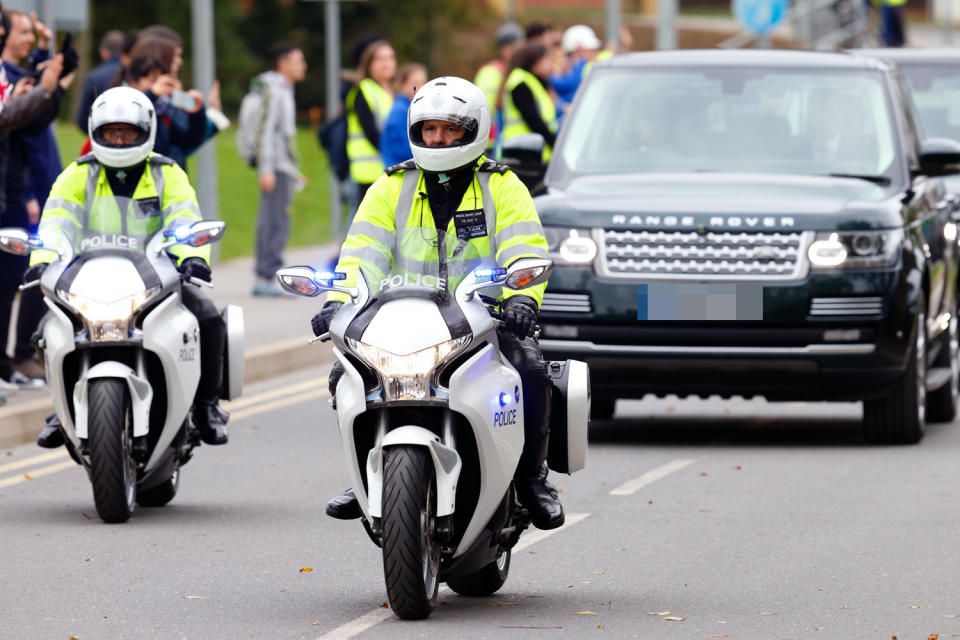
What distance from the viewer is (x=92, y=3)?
55.2 meters

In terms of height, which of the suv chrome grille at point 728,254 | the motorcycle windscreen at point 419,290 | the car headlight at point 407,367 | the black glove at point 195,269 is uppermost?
the motorcycle windscreen at point 419,290

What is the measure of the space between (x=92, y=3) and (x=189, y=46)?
3.04 meters

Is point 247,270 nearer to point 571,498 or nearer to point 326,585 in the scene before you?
point 571,498

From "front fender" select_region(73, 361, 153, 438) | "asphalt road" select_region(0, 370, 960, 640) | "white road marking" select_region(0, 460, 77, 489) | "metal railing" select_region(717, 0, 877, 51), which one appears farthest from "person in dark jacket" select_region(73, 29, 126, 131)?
"metal railing" select_region(717, 0, 877, 51)

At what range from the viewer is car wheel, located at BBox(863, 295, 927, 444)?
472 inches

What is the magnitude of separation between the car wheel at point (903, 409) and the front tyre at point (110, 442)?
14.3 feet

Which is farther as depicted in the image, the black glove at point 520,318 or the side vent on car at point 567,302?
the side vent on car at point 567,302

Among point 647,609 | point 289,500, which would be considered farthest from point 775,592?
point 289,500

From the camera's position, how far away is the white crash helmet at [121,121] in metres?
9.73

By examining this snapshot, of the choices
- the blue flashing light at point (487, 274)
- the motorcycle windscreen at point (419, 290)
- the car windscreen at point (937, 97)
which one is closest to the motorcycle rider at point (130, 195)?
the motorcycle windscreen at point (419, 290)

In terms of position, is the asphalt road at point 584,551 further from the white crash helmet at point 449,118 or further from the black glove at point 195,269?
the white crash helmet at point 449,118

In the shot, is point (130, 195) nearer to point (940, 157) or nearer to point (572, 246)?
point (572, 246)

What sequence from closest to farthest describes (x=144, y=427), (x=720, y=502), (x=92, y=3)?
(x=144, y=427), (x=720, y=502), (x=92, y=3)

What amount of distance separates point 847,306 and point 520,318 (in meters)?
4.75
